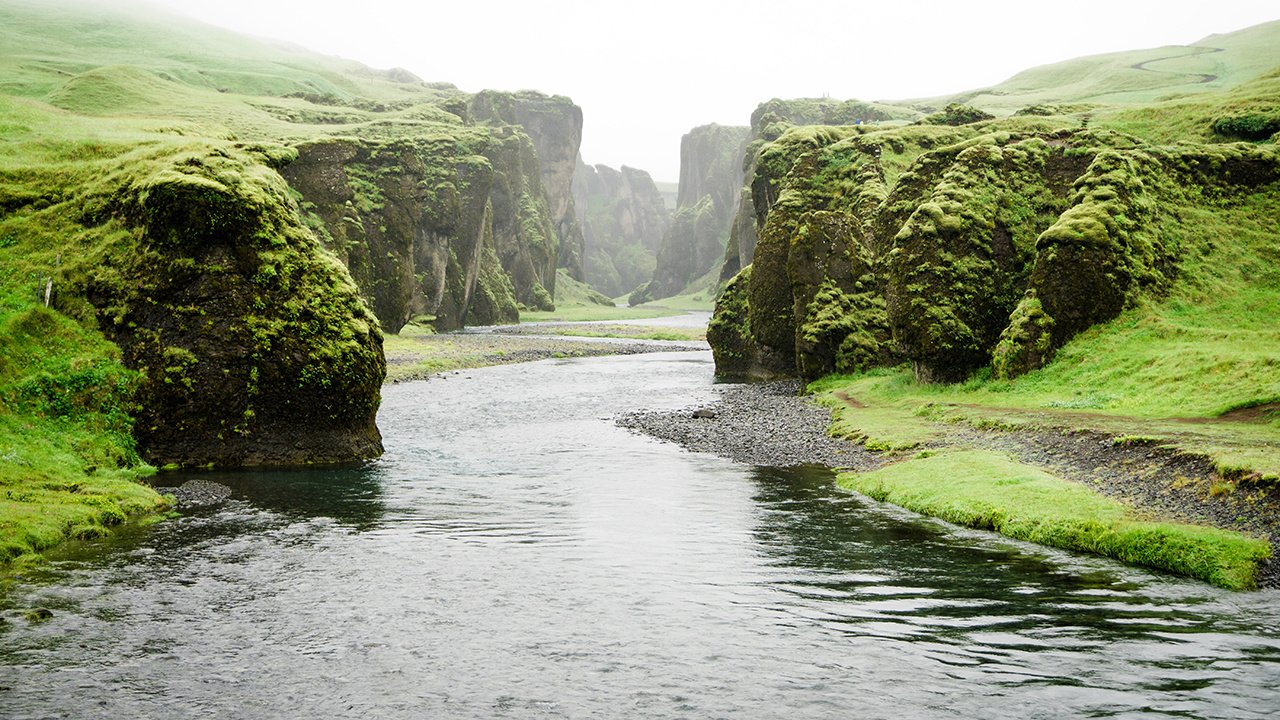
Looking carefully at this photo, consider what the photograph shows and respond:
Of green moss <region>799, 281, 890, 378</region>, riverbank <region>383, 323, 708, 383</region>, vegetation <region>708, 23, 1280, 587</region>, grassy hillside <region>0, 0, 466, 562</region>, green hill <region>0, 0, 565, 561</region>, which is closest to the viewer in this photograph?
grassy hillside <region>0, 0, 466, 562</region>

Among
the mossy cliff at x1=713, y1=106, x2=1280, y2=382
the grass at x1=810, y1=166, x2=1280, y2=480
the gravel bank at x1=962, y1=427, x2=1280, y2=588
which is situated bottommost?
the gravel bank at x1=962, y1=427, x2=1280, y2=588

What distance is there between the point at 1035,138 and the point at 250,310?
170 feet

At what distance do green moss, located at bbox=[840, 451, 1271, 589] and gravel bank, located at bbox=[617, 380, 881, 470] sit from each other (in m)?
4.60

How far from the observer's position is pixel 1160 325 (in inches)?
1796

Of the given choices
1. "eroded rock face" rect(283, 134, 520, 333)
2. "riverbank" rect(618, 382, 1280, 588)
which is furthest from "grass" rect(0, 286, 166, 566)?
"eroded rock face" rect(283, 134, 520, 333)

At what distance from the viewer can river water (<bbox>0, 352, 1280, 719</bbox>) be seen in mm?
15234

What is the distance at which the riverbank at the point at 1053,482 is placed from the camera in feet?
72.9

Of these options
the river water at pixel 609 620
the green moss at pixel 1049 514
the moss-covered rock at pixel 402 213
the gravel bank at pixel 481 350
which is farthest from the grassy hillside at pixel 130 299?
the moss-covered rock at pixel 402 213

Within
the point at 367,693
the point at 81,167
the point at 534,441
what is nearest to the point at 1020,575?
the point at 367,693

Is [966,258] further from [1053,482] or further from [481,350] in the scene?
[481,350]

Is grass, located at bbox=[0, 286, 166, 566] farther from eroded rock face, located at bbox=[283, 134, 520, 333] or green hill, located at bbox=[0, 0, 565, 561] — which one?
eroded rock face, located at bbox=[283, 134, 520, 333]

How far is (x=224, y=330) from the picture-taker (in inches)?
1479

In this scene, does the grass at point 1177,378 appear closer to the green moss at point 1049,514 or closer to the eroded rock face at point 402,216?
the green moss at point 1049,514

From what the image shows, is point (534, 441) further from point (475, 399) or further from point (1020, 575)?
point (1020, 575)
